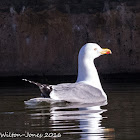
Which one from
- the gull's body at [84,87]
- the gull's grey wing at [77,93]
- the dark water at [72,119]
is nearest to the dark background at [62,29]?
the dark water at [72,119]

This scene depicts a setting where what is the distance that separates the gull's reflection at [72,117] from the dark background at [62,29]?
40.2ft

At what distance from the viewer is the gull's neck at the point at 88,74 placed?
10930 millimetres

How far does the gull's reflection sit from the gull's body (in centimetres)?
18

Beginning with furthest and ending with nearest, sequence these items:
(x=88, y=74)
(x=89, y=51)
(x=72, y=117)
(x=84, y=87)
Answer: (x=89, y=51), (x=88, y=74), (x=84, y=87), (x=72, y=117)

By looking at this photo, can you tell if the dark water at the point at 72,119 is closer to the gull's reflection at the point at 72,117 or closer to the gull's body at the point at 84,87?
the gull's reflection at the point at 72,117

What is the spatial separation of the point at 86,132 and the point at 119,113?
1886 mm

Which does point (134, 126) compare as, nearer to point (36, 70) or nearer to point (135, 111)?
point (135, 111)

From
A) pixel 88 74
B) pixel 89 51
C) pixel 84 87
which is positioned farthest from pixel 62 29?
pixel 84 87

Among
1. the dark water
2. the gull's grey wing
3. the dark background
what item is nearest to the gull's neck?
the gull's grey wing

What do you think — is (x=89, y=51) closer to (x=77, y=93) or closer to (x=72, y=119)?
(x=77, y=93)

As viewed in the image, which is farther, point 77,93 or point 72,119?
point 77,93

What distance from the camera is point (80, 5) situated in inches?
892

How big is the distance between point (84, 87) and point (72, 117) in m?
1.96

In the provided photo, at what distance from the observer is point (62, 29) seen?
2275 cm
